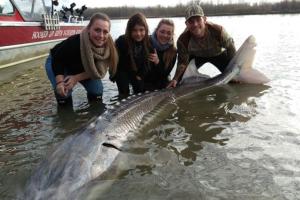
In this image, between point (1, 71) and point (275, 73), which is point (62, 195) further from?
point (1, 71)

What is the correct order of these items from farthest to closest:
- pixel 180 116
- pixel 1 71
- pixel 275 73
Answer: pixel 1 71 → pixel 275 73 → pixel 180 116

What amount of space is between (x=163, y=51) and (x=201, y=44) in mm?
725

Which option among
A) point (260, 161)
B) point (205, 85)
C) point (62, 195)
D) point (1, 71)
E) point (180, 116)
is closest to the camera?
point (62, 195)

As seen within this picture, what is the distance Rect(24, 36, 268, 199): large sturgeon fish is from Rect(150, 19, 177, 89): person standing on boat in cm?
101

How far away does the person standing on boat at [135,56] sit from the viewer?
512cm

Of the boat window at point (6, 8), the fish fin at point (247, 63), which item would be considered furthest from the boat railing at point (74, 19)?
the fish fin at point (247, 63)

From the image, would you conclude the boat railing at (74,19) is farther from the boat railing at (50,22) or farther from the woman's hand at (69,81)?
the woman's hand at (69,81)

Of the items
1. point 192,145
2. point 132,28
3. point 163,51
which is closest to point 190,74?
point 163,51

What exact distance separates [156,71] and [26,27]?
238 inches

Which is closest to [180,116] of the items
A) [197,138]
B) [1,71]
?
[197,138]

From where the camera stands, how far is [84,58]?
468 cm

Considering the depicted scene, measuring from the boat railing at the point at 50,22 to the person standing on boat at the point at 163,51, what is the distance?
695cm

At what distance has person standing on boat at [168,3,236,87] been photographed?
551 cm

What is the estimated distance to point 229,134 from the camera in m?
3.82
